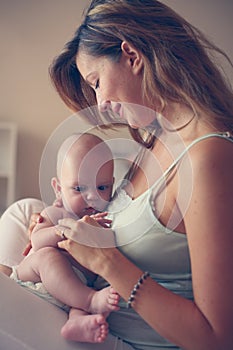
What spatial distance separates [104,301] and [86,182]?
1.04 feet

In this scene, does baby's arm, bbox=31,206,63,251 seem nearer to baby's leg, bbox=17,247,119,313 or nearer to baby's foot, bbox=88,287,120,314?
baby's leg, bbox=17,247,119,313

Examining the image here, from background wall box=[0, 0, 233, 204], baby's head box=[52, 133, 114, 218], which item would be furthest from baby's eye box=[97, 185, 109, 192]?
background wall box=[0, 0, 233, 204]

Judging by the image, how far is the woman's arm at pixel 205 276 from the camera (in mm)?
757

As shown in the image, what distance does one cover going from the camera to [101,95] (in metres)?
1.00

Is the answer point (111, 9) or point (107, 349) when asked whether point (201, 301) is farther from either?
point (111, 9)

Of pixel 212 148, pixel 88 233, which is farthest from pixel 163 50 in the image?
pixel 88 233

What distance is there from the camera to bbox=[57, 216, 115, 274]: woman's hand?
0.84 metres

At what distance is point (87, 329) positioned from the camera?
853 millimetres

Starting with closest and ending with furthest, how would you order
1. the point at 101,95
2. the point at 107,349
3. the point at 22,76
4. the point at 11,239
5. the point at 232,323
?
1. the point at 232,323
2. the point at 107,349
3. the point at 101,95
4. the point at 11,239
5. the point at 22,76

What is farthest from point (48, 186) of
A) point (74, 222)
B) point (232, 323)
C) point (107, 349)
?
point (232, 323)

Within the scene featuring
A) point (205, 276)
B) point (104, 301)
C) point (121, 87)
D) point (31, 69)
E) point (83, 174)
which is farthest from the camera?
point (31, 69)

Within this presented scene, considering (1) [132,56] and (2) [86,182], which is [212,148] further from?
(2) [86,182]

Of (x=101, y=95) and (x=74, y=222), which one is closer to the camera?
(x=74, y=222)

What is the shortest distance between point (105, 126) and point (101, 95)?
0.93 feet
